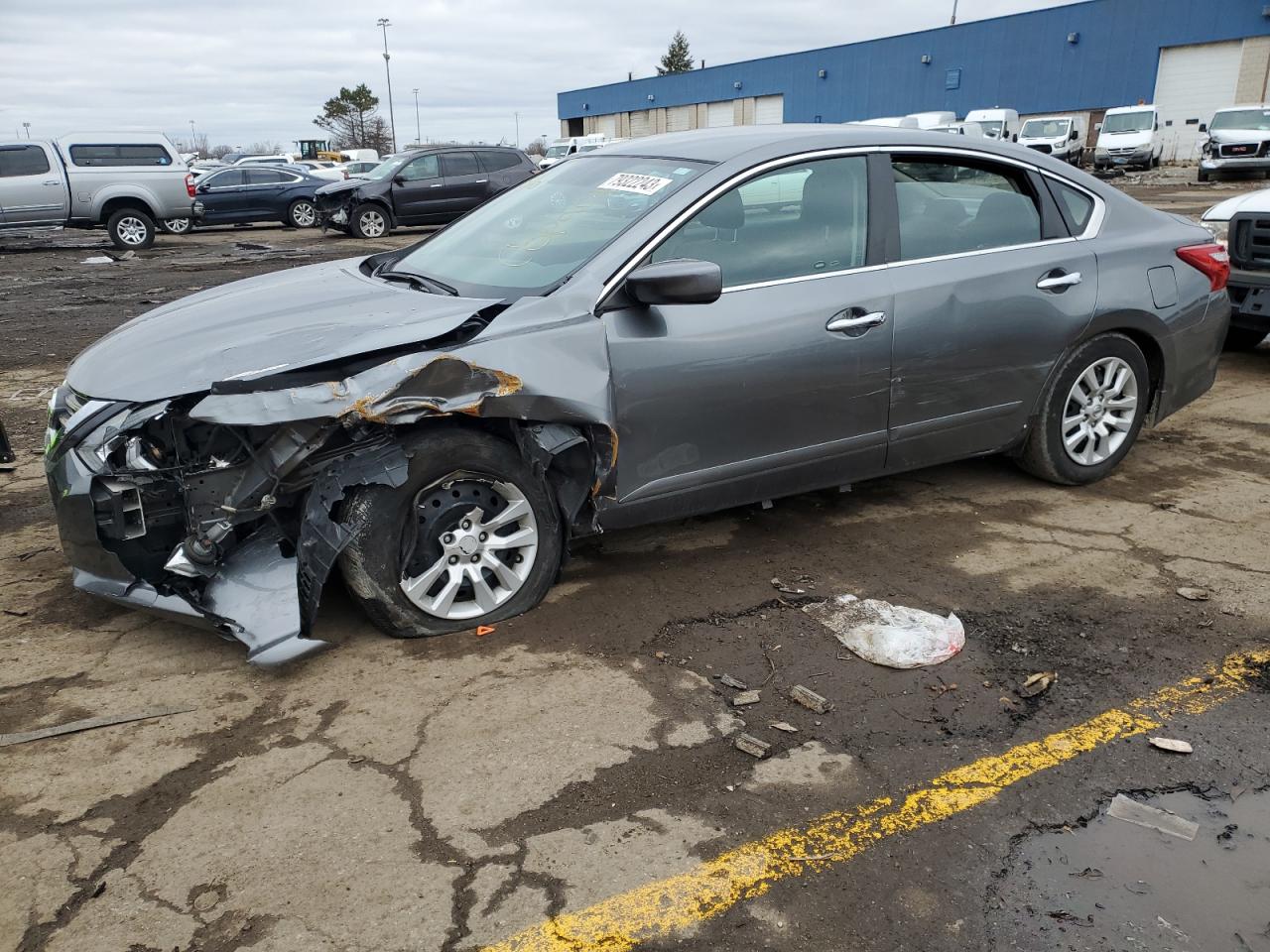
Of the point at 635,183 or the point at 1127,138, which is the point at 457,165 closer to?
the point at 635,183

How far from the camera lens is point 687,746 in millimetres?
2955

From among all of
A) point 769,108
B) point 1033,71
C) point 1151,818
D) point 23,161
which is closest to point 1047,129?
point 1033,71

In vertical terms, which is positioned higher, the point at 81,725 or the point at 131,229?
the point at 131,229

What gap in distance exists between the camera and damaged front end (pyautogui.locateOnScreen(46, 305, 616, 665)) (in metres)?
3.21

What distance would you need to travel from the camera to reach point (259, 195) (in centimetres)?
2148

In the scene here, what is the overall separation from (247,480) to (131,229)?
17.0 metres

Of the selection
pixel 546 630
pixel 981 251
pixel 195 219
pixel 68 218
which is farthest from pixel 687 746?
pixel 195 219

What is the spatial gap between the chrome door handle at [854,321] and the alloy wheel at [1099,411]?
1.31 metres

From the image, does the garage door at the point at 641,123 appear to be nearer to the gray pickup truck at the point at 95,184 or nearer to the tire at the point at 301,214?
the tire at the point at 301,214

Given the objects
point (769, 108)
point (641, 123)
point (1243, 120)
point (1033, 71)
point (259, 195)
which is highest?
point (1033, 71)

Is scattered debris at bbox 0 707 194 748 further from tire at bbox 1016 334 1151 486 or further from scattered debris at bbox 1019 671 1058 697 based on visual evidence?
tire at bbox 1016 334 1151 486

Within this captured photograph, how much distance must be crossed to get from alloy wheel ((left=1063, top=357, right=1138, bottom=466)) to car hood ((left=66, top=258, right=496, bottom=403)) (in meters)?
Answer: 2.94

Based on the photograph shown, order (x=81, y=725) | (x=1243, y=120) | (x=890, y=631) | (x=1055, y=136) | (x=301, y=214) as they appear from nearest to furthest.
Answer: (x=81, y=725) < (x=890, y=631) < (x=301, y=214) < (x=1243, y=120) < (x=1055, y=136)

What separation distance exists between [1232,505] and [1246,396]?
241cm
